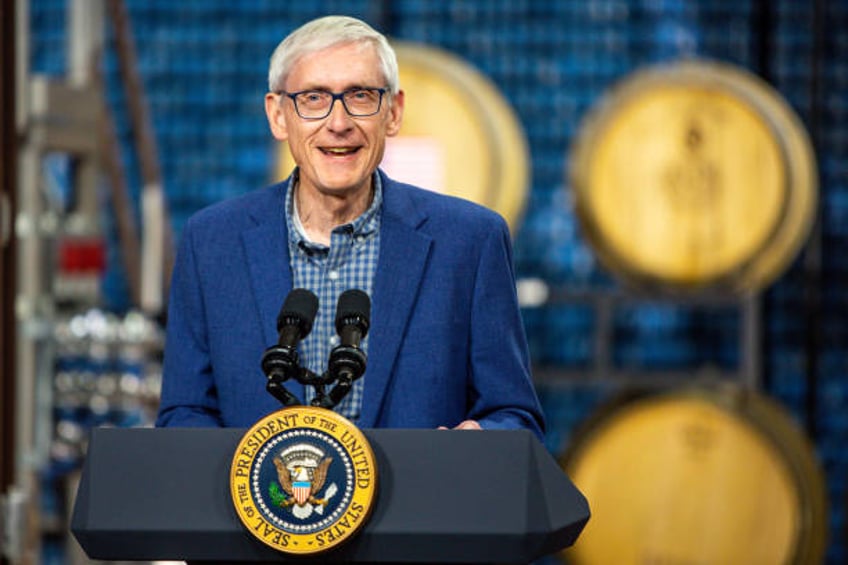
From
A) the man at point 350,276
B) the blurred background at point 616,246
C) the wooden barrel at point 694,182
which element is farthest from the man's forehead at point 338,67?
the wooden barrel at point 694,182

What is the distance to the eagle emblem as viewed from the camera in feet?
4.64

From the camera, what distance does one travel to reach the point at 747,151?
4.06m

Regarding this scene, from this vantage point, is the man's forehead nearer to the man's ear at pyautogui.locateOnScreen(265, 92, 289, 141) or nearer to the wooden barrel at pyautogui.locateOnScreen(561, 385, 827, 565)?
the man's ear at pyautogui.locateOnScreen(265, 92, 289, 141)

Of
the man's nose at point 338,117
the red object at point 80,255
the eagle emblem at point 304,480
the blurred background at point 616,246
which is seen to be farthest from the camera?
the red object at point 80,255

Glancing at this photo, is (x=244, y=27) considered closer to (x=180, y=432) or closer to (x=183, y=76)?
(x=183, y=76)

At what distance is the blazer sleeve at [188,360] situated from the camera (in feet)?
5.67

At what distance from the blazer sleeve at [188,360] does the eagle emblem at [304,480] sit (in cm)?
31

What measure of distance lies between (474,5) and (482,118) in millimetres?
1530

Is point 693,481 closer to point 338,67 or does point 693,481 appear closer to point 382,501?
point 338,67

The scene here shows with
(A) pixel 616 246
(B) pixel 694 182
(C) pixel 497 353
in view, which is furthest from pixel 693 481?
(C) pixel 497 353

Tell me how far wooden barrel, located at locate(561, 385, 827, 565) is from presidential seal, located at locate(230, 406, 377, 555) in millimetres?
2594

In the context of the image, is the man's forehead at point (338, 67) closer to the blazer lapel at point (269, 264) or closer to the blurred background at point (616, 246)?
the blazer lapel at point (269, 264)

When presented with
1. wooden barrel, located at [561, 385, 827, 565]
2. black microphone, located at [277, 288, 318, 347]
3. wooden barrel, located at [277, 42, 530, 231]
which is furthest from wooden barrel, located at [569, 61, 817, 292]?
black microphone, located at [277, 288, 318, 347]

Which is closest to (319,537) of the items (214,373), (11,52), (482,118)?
(214,373)
